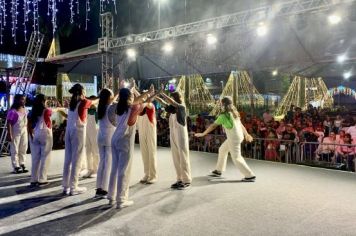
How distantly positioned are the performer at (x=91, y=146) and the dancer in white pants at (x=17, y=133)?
165 cm

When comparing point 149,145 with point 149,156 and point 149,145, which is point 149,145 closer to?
point 149,145

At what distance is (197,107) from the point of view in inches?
695

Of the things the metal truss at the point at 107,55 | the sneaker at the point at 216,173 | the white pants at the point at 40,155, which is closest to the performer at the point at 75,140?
the white pants at the point at 40,155

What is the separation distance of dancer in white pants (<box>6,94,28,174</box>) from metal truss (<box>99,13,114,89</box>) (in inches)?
184

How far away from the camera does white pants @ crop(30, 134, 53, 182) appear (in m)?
6.23

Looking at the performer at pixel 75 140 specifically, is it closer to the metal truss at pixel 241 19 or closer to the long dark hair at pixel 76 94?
the long dark hair at pixel 76 94

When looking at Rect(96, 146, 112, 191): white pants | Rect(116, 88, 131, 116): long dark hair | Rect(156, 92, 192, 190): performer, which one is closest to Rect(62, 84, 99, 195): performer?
Rect(96, 146, 112, 191): white pants

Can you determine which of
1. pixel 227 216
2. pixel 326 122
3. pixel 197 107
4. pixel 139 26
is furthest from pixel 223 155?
pixel 197 107

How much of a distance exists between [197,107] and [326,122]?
23.5 ft

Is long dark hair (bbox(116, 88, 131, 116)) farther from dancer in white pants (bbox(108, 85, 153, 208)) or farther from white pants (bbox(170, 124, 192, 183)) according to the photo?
white pants (bbox(170, 124, 192, 183))

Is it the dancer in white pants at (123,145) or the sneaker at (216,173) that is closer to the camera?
the dancer in white pants at (123,145)

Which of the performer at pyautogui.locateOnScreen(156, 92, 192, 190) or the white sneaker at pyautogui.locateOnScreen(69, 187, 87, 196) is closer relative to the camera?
the white sneaker at pyautogui.locateOnScreen(69, 187, 87, 196)

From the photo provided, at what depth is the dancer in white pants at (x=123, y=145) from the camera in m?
4.90

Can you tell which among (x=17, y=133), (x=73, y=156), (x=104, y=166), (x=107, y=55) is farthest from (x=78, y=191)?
(x=107, y=55)
